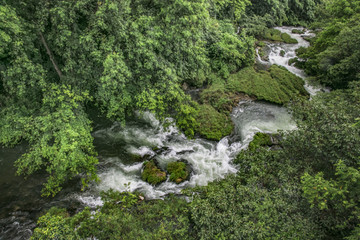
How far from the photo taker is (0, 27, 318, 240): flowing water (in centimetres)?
907

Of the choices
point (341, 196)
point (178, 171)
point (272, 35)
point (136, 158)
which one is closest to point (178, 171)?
point (178, 171)

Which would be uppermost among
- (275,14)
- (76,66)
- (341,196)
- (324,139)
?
(275,14)

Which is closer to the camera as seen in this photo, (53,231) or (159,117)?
(53,231)

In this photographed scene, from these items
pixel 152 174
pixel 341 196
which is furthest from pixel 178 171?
pixel 341 196

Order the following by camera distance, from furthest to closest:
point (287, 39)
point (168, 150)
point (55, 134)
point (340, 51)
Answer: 1. point (287, 39)
2. point (340, 51)
3. point (168, 150)
4. point (55, 134)

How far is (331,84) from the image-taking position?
16469 millimetres

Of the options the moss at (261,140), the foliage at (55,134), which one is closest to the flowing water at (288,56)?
the moss at (261,140)

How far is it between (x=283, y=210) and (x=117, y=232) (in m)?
5.10

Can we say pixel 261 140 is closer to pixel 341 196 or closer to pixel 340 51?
pixel 341 196

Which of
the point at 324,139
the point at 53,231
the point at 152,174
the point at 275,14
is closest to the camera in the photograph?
the point at 53,231

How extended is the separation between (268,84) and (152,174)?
12.7m

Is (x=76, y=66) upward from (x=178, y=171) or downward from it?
upward

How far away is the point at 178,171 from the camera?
35.3 feet

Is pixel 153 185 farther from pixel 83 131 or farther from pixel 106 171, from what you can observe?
pixel 83 131
